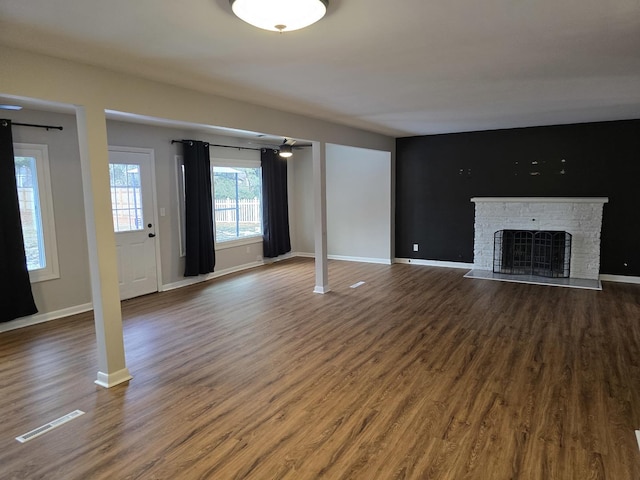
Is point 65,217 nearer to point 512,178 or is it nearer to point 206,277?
point 206,277

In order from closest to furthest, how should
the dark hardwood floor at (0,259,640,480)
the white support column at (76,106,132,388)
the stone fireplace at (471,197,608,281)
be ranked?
the dark hardwood floor at (0,259,640,480)
the white support column at (76,106,132,388)
the stone fireplace at (471,197,608,281)

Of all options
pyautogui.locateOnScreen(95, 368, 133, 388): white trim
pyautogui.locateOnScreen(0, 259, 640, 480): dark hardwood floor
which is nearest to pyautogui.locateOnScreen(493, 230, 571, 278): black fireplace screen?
pyautogui.locateOnScreen(0, 259, 640, 480): dark hardwood floor

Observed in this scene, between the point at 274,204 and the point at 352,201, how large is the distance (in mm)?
1554

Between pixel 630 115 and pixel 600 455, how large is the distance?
516cm

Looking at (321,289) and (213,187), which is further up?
(213,187)

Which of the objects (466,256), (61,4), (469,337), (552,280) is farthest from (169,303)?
(552,280)

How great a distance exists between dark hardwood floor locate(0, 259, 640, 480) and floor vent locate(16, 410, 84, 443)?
0.16ft

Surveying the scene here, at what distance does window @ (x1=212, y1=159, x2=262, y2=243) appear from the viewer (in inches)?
285

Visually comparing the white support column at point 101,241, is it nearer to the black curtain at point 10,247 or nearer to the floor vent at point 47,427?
the floor vent at point 47,427

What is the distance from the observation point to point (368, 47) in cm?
271

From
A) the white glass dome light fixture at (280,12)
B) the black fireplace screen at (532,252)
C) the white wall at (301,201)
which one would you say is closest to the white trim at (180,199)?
the white wall at (301,201)

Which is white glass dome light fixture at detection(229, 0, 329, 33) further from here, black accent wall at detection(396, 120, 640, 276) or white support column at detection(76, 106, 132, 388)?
black accent wall at detection(396, 120, 640, 276)

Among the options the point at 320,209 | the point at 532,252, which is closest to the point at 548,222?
the point at 532,252

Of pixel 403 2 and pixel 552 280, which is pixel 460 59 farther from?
pixel 552 280
